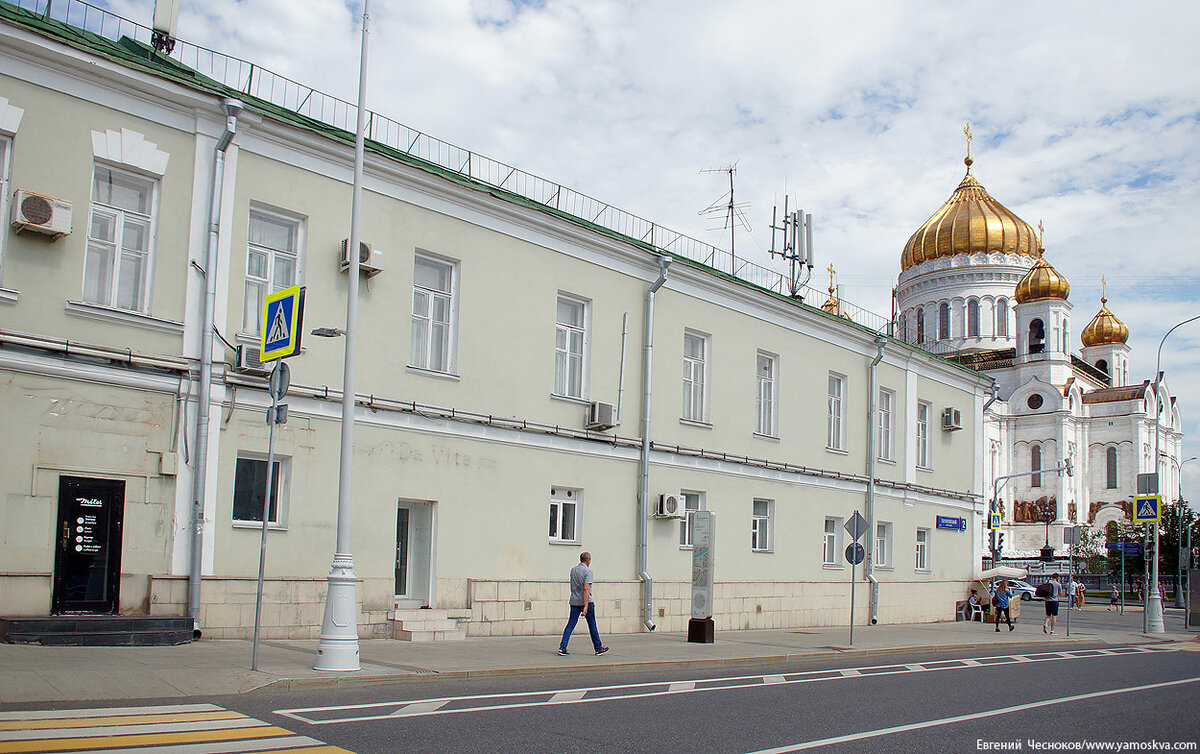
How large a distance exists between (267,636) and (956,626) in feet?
68.8

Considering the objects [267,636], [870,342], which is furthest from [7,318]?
[870,342]

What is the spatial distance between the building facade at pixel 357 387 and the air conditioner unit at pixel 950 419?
802 cm

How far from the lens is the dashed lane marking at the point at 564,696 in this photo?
30.9 ft

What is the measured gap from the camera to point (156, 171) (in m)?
14.5

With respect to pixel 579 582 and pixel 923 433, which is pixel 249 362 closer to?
pixel 579 582

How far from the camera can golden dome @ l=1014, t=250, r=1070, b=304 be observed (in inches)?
3204

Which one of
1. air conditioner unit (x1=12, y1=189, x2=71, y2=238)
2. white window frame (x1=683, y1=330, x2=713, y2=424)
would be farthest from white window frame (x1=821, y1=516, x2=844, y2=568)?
air conditioner unit (x1=12, y1=189, x2=71, y2=238)

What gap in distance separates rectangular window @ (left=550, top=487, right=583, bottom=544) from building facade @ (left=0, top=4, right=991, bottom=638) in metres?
0.06

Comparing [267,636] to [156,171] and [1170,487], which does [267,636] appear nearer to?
[156,171]

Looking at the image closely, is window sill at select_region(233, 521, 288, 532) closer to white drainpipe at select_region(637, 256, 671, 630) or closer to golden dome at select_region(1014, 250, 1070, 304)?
white drainpipe at select_region(637, 256, 671, 630)

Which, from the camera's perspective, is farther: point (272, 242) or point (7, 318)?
point (272, 242)

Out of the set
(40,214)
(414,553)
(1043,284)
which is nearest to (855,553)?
(414,553)

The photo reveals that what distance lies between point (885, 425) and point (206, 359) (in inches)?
810

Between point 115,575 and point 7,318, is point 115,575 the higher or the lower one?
the lower one
